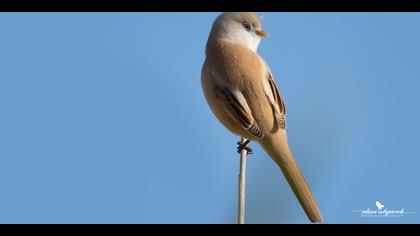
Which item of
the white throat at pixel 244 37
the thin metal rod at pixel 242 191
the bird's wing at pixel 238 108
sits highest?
the white throat at pixel 244 37

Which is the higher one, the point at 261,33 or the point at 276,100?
the point at 261,33

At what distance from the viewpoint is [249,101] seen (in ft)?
11.0

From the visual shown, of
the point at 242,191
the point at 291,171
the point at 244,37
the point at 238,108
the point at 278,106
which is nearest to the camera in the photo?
the point at 242,191

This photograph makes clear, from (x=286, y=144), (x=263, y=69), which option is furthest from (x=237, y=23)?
(x=286, y=144)

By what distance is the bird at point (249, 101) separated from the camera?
327cm

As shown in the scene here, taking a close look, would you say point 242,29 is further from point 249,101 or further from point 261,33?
point 249,101

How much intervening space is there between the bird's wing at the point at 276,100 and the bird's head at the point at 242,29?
1.41 feet

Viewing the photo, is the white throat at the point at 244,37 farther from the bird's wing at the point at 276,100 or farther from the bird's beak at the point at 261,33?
the bird's wing at the point at 276,100

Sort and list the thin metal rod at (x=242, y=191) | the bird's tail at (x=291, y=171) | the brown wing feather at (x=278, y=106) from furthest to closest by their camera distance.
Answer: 1. the brown wing feather at (x=278, y=106)
2. the bird's tail at (x=291, y=171)
3. the thin metal rod at (x=242, y=191)

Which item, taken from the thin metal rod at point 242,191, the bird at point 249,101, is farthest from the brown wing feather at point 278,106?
the thin metal rod at point 242,191

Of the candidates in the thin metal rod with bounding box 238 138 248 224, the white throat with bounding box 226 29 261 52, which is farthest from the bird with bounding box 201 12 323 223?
the thin metal rod with bounding box 238 138 248 224

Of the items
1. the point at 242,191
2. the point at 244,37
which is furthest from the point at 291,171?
the point at 244,37

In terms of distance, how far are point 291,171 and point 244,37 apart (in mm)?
1197

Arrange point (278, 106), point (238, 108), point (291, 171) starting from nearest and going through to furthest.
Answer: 1. point (291, 171)
2. point (238, 108)
3. point (278, 106)
